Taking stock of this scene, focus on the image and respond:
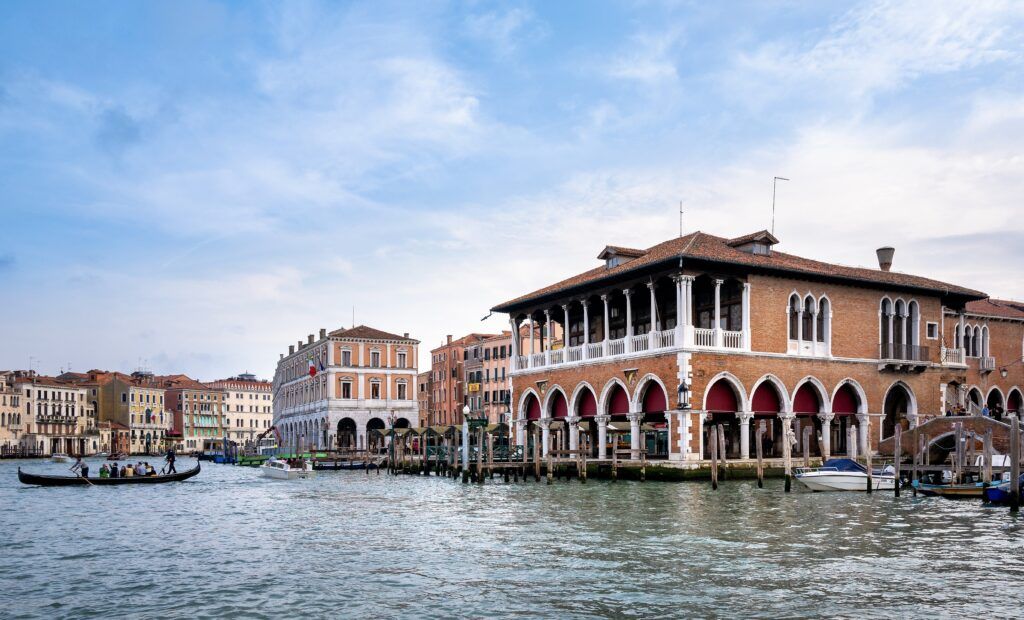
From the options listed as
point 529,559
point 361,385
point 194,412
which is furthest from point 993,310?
point 194,412

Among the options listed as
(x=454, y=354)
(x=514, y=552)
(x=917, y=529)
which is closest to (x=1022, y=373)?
(x=917, y=529)

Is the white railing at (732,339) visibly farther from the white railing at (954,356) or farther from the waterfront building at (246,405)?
the waterfront building at (246,405)

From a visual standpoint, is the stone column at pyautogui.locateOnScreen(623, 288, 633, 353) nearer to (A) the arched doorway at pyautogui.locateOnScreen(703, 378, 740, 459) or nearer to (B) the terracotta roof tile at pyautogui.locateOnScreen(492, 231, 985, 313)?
(B) the terracotta roof tile at pyautogui.locateOnScreen(492, 231, 985, 313)

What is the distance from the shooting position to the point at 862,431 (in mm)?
36906

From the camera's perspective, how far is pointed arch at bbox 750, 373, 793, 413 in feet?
113

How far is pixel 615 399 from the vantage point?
1452 inches

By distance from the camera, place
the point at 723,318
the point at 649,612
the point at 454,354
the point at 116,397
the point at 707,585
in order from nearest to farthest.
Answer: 1. the point at 649,612
2. the point at 707,585
3. the point at 723,318
4. the point at 454,354
5. the point at 116,397

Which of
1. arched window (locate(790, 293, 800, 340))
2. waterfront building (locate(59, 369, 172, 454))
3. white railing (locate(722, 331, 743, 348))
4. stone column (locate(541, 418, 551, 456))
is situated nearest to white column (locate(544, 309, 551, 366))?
stone column (locate(541, 418, 551, 456))

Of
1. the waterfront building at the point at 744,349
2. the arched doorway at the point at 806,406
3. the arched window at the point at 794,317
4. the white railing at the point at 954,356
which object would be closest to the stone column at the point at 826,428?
the waterfront building at the point at 744,349

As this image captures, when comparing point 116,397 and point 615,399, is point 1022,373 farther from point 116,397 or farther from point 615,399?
point 116,397

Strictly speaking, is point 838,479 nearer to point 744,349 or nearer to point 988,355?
point 744,349

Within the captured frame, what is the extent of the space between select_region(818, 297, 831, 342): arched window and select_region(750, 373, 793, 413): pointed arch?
2.65 m

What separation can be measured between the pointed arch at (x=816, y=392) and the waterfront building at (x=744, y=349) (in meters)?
0.05

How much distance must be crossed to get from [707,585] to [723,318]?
75.9 feet
